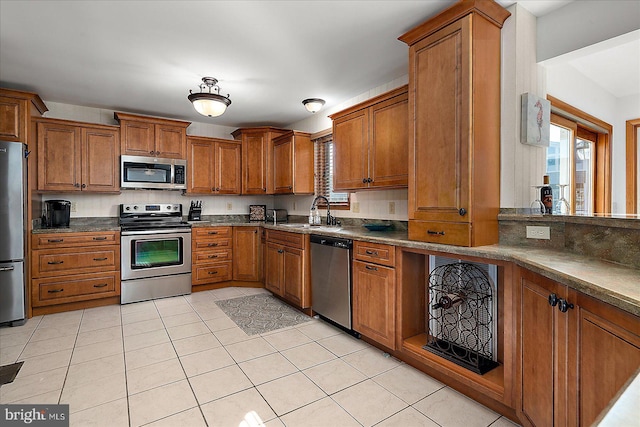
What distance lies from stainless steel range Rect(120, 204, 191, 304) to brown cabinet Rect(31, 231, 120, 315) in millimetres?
120

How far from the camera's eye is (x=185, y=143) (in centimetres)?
463

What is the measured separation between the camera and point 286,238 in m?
3.86

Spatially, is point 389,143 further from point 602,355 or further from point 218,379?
point 218,379

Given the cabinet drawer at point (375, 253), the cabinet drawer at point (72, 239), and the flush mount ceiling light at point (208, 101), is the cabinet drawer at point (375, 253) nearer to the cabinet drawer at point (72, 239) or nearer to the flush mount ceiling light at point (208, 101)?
the flush mount ceiling light at point (208, 101)

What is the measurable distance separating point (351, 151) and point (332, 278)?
4.36ft

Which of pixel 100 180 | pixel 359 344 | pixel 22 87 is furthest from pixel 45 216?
pixel 359 344

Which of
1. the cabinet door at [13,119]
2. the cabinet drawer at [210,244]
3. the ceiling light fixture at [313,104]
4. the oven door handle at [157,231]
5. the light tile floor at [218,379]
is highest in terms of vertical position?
the ceiling light fixture at [313,104]

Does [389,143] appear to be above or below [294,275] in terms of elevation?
above

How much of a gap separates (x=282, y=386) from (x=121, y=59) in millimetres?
3064

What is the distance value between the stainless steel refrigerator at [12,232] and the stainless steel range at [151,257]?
916mm

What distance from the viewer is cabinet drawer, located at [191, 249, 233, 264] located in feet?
14.7

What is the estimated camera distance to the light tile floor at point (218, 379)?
6.14 ft

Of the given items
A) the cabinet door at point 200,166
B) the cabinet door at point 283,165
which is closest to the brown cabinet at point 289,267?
the cabinet door at point 283,165

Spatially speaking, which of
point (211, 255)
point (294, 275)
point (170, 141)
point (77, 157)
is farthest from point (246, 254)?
point (77, 157)
